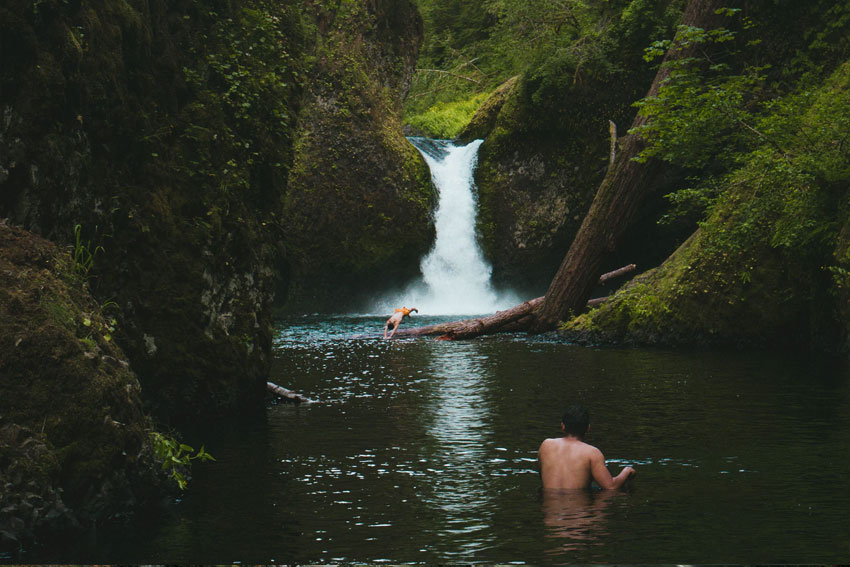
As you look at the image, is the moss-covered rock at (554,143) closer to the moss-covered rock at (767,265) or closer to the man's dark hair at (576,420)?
the moss-covered rock at (767,265)

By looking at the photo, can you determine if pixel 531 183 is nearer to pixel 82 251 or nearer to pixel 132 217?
pixel 132 217

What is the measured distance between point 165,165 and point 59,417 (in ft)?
13.8

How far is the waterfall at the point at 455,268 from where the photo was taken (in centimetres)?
2891

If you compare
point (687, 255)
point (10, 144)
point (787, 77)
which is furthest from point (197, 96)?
point (787, 77)

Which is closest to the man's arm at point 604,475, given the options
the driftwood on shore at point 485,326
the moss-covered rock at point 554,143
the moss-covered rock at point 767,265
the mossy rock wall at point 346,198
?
the moss-covered rock at point 767,265

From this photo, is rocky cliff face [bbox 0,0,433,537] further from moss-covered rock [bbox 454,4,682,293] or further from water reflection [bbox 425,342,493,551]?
moss-covered rock [bbox 454,4,682,293]

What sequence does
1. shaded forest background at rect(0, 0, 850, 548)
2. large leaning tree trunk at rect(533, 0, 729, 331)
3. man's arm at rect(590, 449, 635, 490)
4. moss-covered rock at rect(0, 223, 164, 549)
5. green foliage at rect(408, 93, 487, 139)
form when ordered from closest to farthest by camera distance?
moss-covered rock at rect(0, 223, 164, 549) → shaded forest background at rect(0, 0, 850, 548) → man's arm at rect(590, 449, 635, 490) → large leaning tree trunk at rect(533, 0, 729, 331) → green foliage at rect(408, 93, 487, 139)

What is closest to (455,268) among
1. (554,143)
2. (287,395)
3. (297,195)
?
(554,143)

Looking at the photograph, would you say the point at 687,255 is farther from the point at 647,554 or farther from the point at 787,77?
the point at 647,554

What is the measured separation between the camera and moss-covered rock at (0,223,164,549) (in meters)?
4.47

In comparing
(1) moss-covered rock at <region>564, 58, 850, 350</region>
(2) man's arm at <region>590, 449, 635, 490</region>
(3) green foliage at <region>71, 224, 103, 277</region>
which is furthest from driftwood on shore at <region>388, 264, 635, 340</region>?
(2) man's arm at <region>590, 449, 635, 490</region>

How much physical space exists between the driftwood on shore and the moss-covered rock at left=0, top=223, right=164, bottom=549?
13.0 m

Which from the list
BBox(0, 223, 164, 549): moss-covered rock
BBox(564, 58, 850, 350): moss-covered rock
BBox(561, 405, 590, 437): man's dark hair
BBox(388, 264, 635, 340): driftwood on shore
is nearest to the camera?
BBox(0, 223, 164, 549): moss-covered rock

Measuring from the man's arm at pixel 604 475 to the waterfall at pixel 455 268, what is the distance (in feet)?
73.2
